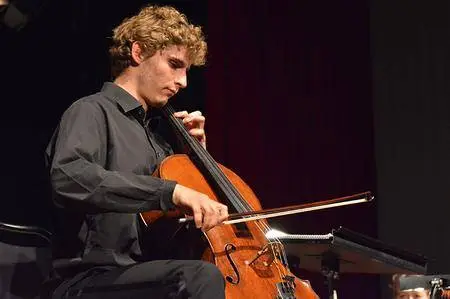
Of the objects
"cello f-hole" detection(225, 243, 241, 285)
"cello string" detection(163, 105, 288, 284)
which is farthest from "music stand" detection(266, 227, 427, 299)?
"cello f-hole" detection(225, 243, 241, 285)

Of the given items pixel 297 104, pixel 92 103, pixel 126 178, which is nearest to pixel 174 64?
pixel 92 103

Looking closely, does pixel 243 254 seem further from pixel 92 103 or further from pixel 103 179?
pixel 92 103

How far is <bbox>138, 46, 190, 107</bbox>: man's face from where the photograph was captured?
2.29 metres

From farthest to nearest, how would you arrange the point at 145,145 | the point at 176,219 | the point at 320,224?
the point at 320,224, the point at 145,145, the point at 176,219

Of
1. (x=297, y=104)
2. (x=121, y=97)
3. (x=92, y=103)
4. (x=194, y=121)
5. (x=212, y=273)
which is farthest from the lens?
(x=297, y=104)

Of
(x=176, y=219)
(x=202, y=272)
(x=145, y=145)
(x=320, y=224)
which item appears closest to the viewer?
(x=202, y=272)

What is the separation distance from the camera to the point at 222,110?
3.74m

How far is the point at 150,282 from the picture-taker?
1.87 m

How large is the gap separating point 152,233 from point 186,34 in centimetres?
63

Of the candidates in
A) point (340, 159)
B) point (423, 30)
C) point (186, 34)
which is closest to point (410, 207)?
point (340, 159)

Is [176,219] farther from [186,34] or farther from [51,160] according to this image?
[186,34]

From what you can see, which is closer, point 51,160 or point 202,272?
point 202,272

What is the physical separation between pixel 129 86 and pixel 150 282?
679 mm

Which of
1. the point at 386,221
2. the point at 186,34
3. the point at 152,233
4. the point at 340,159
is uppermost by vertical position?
the point at 186,34
